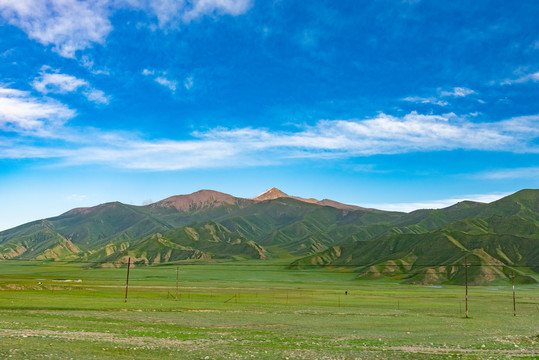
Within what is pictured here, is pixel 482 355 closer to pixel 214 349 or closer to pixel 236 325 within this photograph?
pixel 214 349

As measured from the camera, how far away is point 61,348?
26.0 meters

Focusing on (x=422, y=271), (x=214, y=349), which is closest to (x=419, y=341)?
(x=214, y=349)

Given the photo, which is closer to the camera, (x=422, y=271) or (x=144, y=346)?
(x=144, y=346)

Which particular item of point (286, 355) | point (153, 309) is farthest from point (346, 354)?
point (153, 309)

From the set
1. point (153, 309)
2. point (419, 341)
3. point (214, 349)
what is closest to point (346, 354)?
point (214, 349)

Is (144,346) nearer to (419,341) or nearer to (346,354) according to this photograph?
(346,354)

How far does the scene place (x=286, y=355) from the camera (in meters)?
27.5

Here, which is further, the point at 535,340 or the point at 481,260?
the point at 481,260

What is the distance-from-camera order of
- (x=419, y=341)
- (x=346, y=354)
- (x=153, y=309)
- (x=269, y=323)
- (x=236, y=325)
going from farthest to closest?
(x=153, y=309) → (x=269, y=323) → (x=236, y=325) → (x=419, y=341) → (x=346, y=354)

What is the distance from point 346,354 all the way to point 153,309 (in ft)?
138

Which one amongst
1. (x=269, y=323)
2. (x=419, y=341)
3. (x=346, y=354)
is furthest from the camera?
(x=269, y=323)

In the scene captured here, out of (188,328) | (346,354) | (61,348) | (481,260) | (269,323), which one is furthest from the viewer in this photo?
(481,260)

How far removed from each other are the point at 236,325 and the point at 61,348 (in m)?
22.8

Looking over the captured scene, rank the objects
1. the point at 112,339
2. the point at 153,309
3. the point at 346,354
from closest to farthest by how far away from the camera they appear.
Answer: the point at 346,354
the point at 112,339
the point at 153,309
